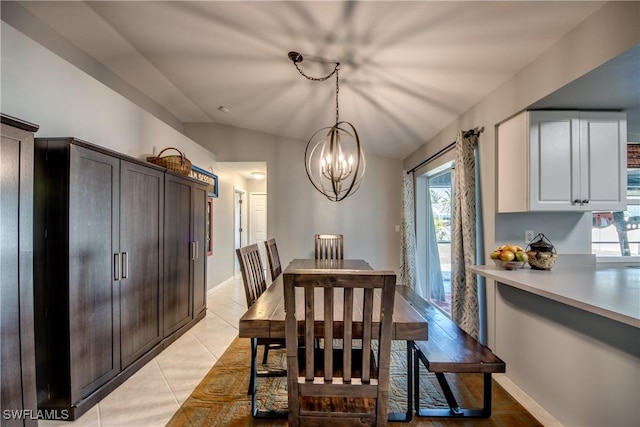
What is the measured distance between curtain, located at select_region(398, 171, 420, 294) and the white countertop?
7.31 feet

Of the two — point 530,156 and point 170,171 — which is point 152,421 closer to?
point 170,171

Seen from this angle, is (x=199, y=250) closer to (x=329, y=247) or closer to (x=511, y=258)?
(x=329, y=247)

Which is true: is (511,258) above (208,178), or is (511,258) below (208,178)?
below

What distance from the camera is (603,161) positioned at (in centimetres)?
204

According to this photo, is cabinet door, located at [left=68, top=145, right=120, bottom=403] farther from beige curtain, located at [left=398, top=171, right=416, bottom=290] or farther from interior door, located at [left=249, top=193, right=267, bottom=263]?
interior door, located at [left=249, top=193, right=267, bottom=263]

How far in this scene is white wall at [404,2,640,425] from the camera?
4.74ft

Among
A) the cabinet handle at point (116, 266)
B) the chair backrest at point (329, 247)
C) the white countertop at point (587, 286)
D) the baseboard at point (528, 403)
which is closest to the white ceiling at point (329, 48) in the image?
the white countertop at point (587, 286)

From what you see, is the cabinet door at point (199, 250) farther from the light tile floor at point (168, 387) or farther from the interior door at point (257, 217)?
the interior door at point (257, 217)

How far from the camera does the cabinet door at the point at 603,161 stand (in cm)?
204

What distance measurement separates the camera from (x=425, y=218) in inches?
179

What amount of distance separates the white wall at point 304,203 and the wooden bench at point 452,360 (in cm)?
300

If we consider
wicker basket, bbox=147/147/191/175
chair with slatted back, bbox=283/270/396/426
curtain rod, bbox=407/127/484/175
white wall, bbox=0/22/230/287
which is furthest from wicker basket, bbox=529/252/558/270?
white wall, bbox=0/22/230/287

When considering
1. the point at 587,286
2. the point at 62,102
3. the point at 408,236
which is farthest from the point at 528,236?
the point at 62,102

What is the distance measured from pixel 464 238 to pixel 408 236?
1843 mm
